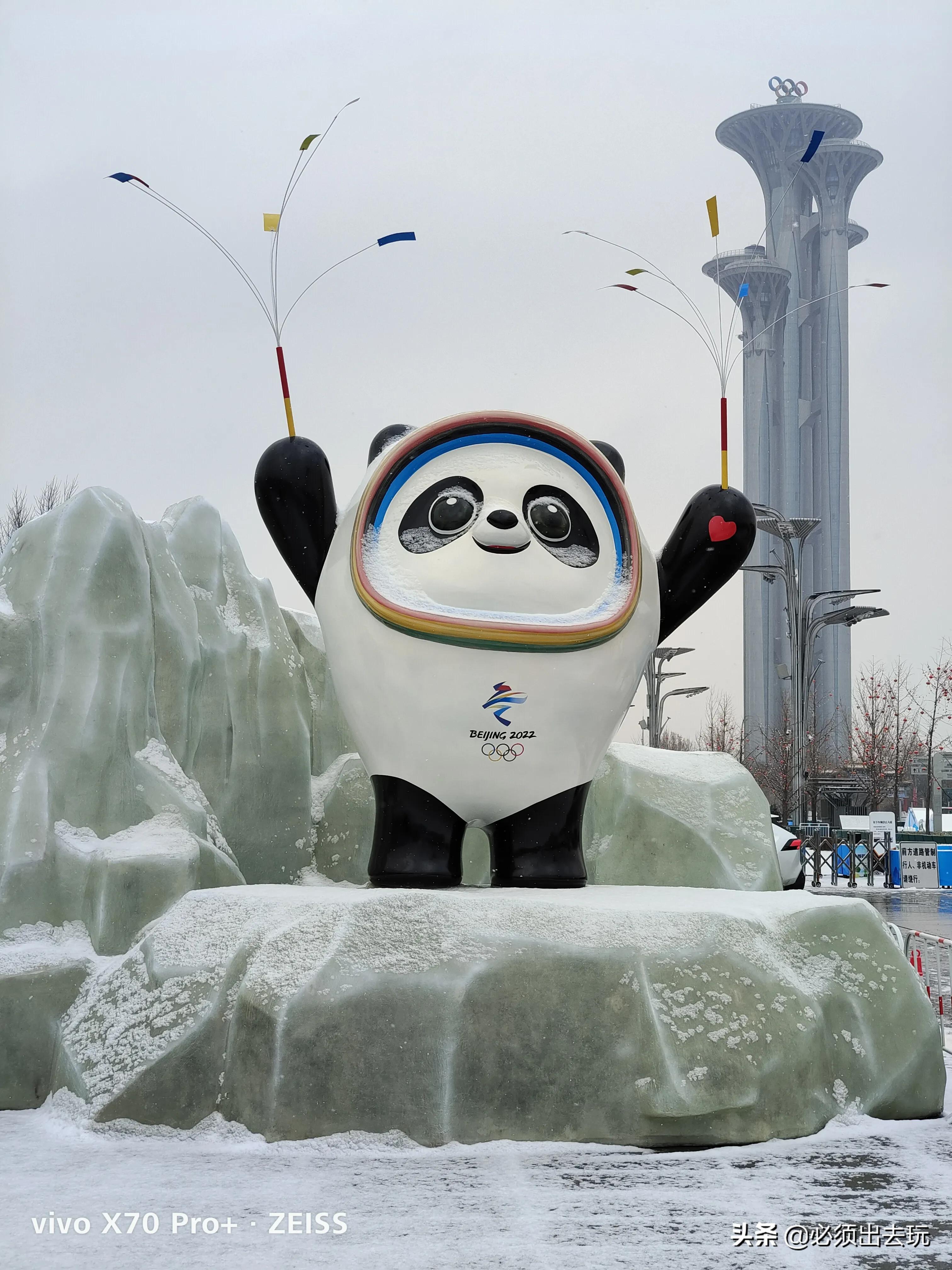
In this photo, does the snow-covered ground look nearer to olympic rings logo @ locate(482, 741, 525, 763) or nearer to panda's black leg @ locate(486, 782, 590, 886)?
panda's black leg @ locate(486, 782, 590, 886)

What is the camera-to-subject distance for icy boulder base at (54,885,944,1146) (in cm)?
409

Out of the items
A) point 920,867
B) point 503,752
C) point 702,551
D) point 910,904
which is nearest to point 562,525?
point 702,551

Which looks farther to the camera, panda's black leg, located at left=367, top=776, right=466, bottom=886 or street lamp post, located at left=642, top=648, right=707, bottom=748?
street lamp post, located at left=642, top=648, right=707, bottom=748

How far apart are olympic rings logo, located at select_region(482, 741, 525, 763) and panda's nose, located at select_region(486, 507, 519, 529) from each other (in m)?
0.86

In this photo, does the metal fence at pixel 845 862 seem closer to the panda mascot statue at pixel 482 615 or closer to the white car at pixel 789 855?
the white car at pixel 789 855

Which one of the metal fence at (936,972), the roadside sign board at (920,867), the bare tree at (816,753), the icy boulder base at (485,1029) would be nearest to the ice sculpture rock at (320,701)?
the icy boulder base at (485,1029)

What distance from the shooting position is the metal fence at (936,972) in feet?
21.0

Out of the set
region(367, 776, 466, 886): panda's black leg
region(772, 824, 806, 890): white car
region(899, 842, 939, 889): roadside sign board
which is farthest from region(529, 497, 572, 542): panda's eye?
region(899, 842, 939, 889): roadside sign board

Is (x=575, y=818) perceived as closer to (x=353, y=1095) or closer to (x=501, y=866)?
(x=501, y=866)

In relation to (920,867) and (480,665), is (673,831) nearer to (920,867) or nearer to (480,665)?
(480,665)

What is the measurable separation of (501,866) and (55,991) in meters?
1.80

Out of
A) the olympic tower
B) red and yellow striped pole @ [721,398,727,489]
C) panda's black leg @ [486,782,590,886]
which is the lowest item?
panda's black leg @ [486,782,590,886]

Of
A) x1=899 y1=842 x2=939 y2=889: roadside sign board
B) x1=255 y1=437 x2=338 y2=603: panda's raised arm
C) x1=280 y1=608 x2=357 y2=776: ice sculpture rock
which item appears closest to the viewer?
x1=255 y1=437 x2=338 y2=603: panda's raised arm

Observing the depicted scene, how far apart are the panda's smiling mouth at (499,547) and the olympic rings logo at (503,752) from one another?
756mm
